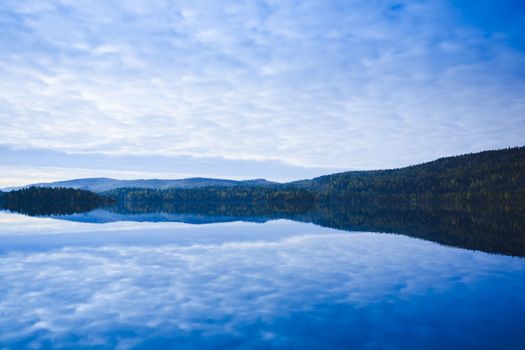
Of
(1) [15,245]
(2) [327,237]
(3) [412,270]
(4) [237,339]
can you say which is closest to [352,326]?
(4) [237,339]

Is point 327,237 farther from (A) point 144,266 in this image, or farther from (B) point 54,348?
(B) point 54,348

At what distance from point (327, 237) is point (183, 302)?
2989cm

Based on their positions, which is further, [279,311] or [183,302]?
[183,302]

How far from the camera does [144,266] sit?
28.1m

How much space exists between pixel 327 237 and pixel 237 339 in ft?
109

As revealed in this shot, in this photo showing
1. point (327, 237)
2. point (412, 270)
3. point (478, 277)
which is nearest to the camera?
point (478, 277)

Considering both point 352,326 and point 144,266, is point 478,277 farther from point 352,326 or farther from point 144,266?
point 144,266

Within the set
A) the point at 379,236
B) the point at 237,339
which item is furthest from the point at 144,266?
the point at 379,236

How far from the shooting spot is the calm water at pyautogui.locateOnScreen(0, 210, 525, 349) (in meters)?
14.7

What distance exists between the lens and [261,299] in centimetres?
1964

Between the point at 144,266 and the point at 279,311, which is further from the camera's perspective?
the point at 144,266

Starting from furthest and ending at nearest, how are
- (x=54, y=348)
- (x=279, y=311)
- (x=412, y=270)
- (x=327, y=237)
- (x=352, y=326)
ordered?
(x=327, y=237) < (x=412, y=270) < (x=279, y=311) < (x=352, y=326) < (x=54, y=348)

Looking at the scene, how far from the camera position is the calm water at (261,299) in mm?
14656

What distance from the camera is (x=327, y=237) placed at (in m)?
46.7
